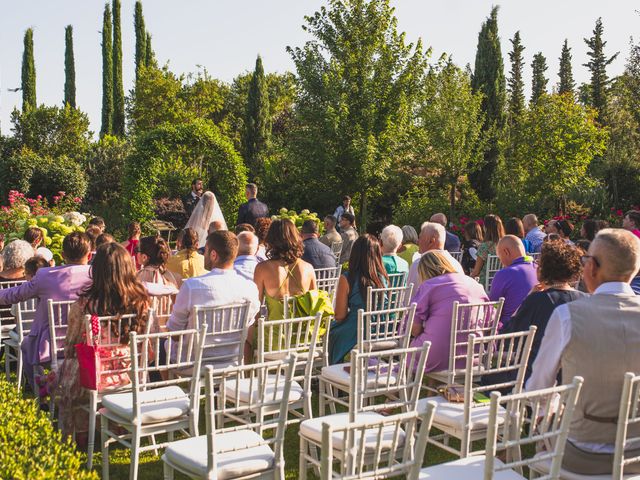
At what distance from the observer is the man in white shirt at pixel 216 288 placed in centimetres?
493

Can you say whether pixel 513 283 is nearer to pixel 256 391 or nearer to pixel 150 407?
pixel 256 391

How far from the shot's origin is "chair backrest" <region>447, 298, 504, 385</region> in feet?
15.2

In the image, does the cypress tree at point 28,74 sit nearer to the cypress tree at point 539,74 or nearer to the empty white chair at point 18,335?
the cypress tree at point 539,74

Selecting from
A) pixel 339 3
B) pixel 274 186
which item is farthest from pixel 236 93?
pixel 339 3

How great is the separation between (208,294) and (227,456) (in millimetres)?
1729

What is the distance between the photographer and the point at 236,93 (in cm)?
3934

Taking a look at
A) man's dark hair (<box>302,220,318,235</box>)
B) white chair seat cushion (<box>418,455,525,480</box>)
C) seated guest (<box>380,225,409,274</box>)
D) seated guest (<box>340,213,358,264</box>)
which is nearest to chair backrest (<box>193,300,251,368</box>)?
white chair seat cushion (<box>418,455,525,480</box>)

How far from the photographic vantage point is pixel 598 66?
4344cm

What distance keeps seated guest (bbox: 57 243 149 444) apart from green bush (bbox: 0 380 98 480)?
91cm

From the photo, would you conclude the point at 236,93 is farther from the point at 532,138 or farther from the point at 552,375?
the point at 552,375

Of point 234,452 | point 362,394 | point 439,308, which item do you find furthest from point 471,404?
point 234,452

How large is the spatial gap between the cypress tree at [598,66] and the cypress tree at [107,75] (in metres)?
30.9

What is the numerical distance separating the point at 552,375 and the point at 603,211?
56.7ft

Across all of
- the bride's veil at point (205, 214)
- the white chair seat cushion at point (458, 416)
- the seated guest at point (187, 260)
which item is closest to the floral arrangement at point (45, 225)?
the bride's veil at point (205, 214)
